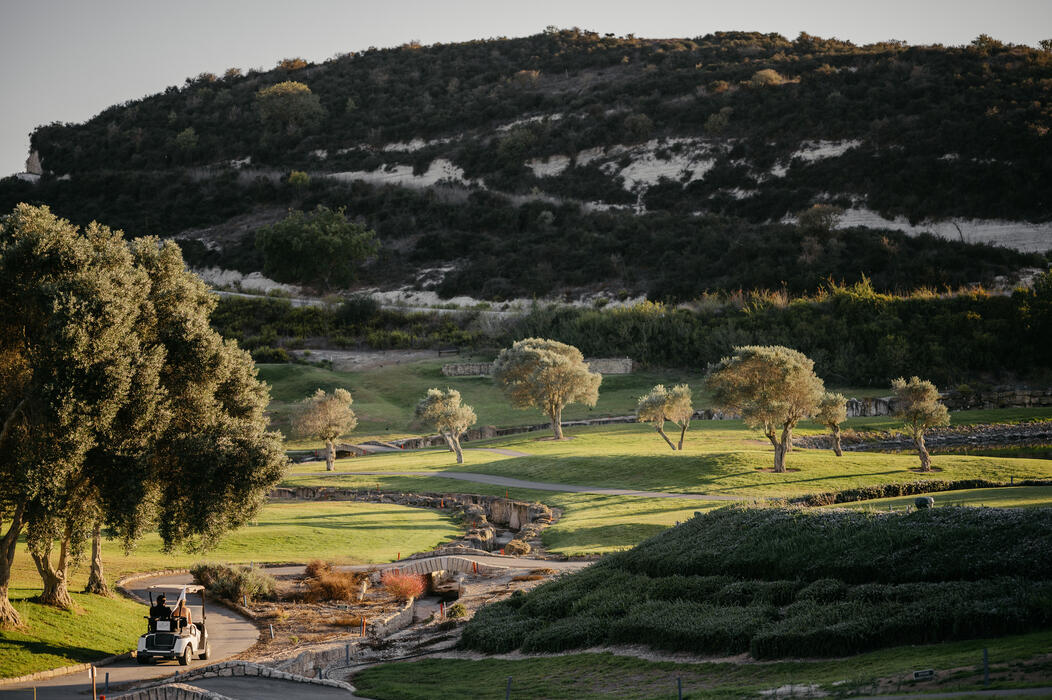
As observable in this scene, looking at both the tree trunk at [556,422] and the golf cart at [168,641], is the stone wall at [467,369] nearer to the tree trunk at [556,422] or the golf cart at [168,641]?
the tree trunk at [556,422]

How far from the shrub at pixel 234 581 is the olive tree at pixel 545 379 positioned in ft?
94.5

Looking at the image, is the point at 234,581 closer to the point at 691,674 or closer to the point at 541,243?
the point at 691,674

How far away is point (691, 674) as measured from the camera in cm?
1528

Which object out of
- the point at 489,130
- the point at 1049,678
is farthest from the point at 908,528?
the point at 489,130

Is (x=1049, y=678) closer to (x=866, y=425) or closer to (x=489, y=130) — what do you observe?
(x=866, y=425)

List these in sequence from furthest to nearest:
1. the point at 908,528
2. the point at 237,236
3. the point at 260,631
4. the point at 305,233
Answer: the point at 237,236 → the point at 305,233 → the point at 260,631 → the point at 908,528

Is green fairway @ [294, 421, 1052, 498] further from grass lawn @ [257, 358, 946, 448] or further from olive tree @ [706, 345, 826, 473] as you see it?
grass lawn @ [257, 358, 946, 448]

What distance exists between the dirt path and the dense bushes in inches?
567

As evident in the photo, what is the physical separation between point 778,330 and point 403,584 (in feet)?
172

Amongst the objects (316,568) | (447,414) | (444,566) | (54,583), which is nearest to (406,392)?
(447,414)

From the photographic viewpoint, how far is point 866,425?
5284 cm

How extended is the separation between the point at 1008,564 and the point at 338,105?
6868 inches

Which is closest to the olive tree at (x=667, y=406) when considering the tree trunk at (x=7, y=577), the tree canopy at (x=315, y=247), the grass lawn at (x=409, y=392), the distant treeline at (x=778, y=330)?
the grass lawn at (x=409, y=392)

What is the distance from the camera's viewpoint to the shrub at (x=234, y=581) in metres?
26.7
